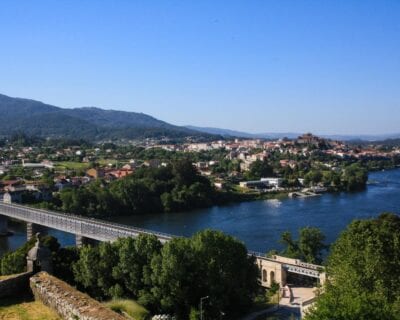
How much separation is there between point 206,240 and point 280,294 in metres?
3.78

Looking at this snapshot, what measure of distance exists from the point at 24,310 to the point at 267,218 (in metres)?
27.5

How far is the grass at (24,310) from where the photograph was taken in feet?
14.4

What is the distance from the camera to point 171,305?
36.4 ft

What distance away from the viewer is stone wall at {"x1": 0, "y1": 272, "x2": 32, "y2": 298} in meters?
4.89

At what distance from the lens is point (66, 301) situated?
427cm

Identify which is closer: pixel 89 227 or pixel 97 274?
pixel 97 274

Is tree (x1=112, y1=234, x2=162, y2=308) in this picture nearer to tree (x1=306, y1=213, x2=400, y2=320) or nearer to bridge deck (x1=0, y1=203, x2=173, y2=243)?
tree (x1=306, y1=213, x2=400, y2=320)

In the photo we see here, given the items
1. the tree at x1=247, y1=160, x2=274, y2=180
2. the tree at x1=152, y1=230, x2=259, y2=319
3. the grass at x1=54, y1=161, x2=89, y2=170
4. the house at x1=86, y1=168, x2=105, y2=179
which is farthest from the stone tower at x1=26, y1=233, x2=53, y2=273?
the grass at x1=54, y1=161, x2=89, y2=170

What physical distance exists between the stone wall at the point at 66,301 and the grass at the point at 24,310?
0.05 metres

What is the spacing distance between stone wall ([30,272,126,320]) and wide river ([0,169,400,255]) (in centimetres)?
1763

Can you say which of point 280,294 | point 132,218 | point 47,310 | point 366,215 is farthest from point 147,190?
point 47,310

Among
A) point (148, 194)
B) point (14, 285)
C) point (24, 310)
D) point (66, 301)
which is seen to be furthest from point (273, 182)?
point (66, 301)

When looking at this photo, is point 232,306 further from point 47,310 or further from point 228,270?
point 47,310

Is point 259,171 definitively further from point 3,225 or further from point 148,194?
point 3,225
